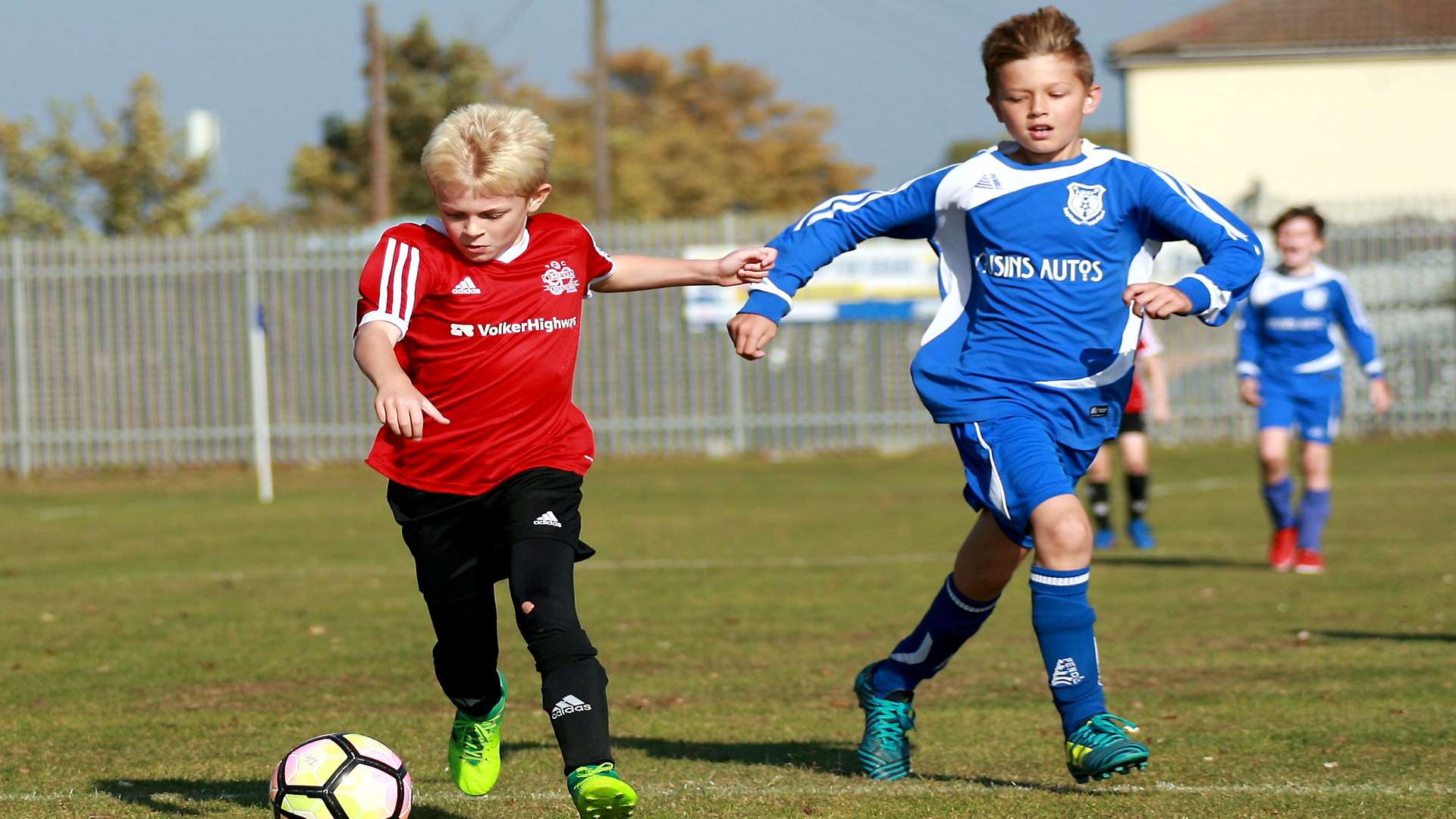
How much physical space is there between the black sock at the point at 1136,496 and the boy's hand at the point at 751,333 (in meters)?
8.61

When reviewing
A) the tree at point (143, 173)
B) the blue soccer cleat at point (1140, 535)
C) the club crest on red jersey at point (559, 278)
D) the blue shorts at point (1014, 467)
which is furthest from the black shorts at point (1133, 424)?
the tree at point (143, 173)

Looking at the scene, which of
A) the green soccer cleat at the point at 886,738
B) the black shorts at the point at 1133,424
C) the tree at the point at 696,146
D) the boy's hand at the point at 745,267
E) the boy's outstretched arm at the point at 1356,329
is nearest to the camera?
the boy's hand at the point at 745,267

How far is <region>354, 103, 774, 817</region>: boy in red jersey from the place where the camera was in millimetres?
4527

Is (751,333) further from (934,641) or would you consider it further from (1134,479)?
(1134,479)

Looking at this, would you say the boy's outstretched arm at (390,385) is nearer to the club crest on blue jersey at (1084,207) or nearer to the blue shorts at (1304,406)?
the club crest on blue jersey at (1084,207)

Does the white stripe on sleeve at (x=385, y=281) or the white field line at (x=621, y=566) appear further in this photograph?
the white field line at (x=621, y=566)

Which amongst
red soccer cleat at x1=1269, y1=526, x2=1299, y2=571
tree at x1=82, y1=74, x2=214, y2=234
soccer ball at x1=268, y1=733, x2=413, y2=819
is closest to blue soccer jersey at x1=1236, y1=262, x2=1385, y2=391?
red soccer cleat at x1=1269, y1=526, x2=1299, y2=571

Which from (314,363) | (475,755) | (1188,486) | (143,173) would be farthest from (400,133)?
(475,755)

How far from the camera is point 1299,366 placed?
1122 cm

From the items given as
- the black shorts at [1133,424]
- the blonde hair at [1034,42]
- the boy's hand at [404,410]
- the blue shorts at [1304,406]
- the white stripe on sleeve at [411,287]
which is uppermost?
the blonde hair at [1034,42]

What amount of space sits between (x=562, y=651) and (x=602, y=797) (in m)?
0.46

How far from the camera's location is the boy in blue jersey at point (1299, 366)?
11.1 metres

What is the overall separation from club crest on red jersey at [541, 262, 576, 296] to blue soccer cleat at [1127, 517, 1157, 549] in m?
8.67

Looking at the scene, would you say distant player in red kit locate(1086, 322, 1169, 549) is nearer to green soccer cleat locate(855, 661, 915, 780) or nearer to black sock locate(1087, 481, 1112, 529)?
black sock locate(1087, 481, 1112, 529)
